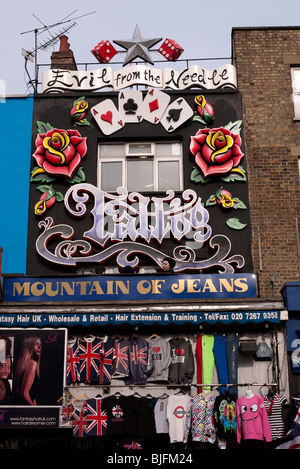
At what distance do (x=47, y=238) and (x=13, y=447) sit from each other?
567 cm

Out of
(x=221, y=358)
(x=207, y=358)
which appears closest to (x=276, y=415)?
(x=221, y=358)

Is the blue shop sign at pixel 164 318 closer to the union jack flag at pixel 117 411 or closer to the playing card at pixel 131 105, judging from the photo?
the union jack flag at pixel 117 411

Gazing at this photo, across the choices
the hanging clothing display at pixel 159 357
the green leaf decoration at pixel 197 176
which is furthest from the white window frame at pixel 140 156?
→ the hanging clothing display at pixel 159 357

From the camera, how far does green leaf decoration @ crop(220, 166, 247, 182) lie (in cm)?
2155

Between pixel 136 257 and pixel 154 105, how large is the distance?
16.0ft

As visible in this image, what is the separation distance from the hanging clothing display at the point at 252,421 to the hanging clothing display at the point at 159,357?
79.5 inches

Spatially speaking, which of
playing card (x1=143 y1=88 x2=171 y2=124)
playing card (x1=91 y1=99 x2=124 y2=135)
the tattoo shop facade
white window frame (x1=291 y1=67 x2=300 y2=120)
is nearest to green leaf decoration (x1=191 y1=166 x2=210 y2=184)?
the tattoo shop facade

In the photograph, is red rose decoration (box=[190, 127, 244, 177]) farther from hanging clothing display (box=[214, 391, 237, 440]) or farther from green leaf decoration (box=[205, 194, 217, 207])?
hanging clothing display (box=[214, 391, 237, 440])

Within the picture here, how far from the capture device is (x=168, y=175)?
22047 mm

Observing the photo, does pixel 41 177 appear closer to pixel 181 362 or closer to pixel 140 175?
pixel 140 175

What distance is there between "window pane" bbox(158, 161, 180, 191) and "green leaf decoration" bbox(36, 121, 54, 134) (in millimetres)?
3461

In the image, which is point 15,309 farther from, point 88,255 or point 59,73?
point 59,73

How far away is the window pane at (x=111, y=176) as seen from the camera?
22.0m

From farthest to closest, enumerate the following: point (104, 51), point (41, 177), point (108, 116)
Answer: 1. point (104, 51)
2. point (108, 116)
3. point (41, 177)
